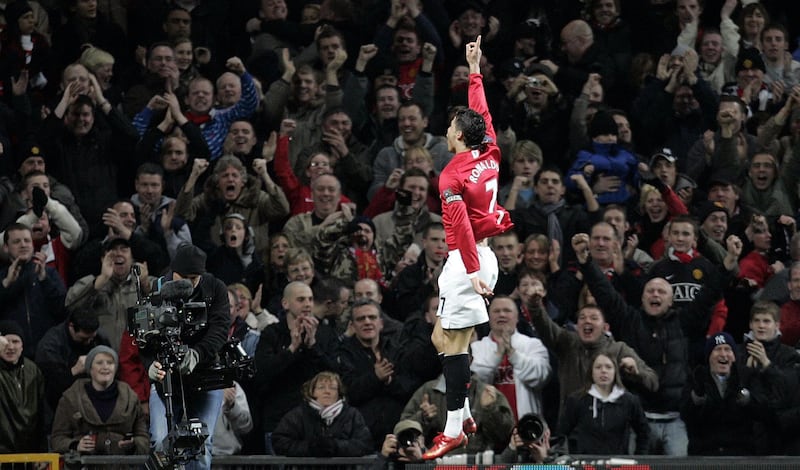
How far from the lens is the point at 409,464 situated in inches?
459

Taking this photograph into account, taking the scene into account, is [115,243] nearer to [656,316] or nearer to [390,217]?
[390,217]

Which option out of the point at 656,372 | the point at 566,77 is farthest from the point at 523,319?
the point at 566,77

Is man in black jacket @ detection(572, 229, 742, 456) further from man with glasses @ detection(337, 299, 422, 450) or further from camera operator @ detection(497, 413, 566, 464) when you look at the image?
camera operator @ detection(497, 413, 566, 464)

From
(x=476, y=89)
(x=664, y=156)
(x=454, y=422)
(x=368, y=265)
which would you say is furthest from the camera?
(x=664, y=156)

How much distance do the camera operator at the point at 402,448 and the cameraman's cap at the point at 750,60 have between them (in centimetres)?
800

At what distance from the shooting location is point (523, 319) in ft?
50.7

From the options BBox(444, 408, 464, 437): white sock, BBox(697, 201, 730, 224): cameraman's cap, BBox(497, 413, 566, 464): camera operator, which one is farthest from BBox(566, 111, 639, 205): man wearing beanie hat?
BBox(444, 408, 464, 437): white sock

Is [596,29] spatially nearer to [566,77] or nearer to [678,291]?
[566,77]

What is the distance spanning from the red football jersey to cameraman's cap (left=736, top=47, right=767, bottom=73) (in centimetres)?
813

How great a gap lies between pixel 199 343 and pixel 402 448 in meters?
1.63

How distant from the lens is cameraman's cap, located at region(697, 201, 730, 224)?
16766 millimetres

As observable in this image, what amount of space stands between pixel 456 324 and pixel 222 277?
5.36 m

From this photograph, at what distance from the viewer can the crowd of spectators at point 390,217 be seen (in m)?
14.4

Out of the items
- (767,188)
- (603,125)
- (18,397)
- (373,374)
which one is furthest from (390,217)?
(18,397)
